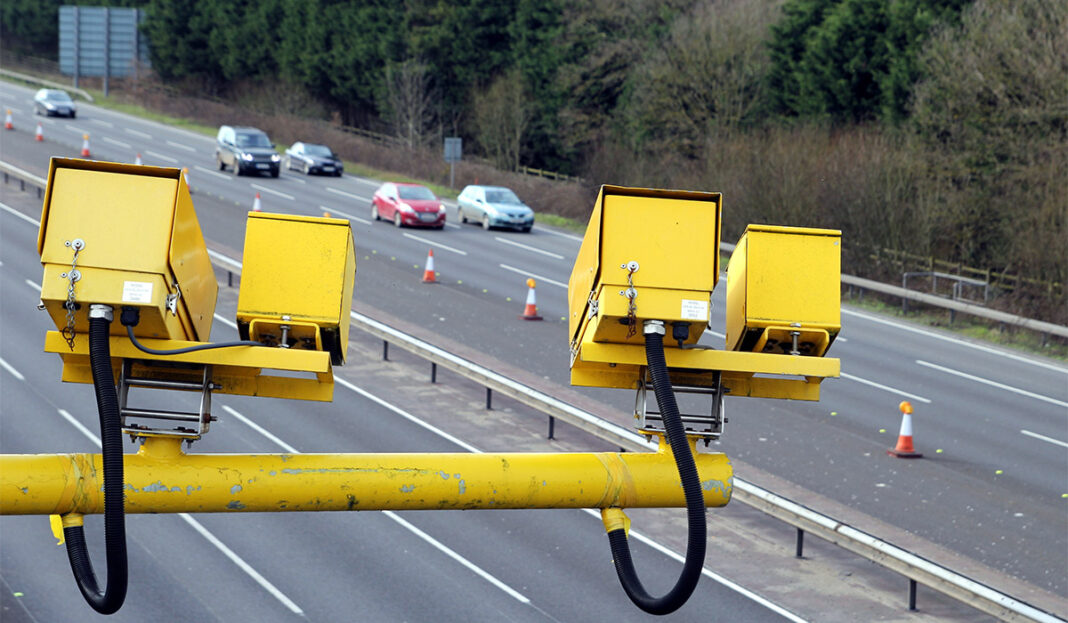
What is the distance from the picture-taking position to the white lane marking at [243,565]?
14344 mm

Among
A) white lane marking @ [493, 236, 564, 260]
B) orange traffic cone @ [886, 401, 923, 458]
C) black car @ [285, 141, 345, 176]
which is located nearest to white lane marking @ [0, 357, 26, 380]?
orange traffic cone @ [886, 401, 923, 458]

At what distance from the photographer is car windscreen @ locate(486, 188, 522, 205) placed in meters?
42.8

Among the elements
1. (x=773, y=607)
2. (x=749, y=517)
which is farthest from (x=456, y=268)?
(x=773, y=607)

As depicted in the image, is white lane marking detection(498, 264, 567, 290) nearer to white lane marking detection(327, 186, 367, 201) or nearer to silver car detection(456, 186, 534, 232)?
silver car detection(456, 186, 534, 232)

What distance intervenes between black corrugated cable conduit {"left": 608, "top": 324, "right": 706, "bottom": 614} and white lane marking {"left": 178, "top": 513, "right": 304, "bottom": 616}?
9695 mm

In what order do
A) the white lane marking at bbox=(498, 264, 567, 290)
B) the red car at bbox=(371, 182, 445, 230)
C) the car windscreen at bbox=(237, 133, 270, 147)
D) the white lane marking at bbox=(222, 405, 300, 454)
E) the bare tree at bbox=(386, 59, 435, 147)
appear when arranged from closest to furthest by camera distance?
the white lane marking at bbox=(222, 405, 300, 454) < the white lane marking at bbox=(498, 264, 567, 290) < the red car at bbox=(371, 182, 445, 230) < the car windscreen at bbox=(237, 133, 270, 147) < the bare tree at bbox=(386, 59, 435, 147)

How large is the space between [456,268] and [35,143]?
27906mm

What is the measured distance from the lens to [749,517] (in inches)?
682

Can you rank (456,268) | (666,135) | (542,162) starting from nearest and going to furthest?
(456,268) < (666,135) < (542,162)

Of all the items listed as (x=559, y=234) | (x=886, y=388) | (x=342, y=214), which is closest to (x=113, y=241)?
(x=886, y=388)

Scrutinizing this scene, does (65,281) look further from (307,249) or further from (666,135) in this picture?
(666,135)

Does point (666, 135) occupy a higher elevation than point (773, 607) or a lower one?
higher

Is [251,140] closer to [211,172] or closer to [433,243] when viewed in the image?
[211,172]

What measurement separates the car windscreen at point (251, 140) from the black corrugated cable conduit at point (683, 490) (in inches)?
1886
